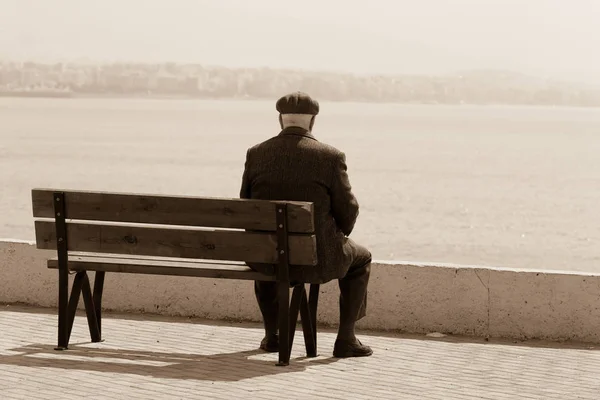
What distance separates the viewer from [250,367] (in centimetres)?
682

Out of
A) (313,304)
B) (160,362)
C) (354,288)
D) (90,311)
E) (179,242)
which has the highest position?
(179,242)


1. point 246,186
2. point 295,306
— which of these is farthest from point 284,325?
point 246,186

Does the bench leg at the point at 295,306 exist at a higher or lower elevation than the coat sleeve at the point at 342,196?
lower

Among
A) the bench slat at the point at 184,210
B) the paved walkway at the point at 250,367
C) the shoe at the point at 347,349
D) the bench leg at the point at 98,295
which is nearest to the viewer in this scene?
the paved walkway at the point at 250,367

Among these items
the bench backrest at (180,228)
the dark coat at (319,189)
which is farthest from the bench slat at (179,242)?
the dark coat at (319,189)

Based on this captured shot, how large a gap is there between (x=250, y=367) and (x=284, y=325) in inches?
11.0

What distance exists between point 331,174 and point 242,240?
57 centimetres

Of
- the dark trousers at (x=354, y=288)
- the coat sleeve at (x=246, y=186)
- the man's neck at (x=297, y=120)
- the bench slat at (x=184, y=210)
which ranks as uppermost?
the man's neck at (x=297, y=120)

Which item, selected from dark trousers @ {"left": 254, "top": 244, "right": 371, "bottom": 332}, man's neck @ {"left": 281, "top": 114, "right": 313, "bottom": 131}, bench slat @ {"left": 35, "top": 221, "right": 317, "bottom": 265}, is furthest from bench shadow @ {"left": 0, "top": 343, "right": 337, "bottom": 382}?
man's neck @ {"left": 281, "top": 114, "right": 313, "bottom": 131}

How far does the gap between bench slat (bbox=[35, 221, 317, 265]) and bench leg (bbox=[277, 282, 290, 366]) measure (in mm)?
157

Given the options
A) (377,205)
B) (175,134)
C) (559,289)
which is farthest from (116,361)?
(175,134)

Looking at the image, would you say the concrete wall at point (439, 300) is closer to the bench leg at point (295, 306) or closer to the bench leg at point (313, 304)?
the bench leg at point (313, 304)

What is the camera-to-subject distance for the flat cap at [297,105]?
7.02 meters

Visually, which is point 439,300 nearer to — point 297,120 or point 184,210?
point 297,120
